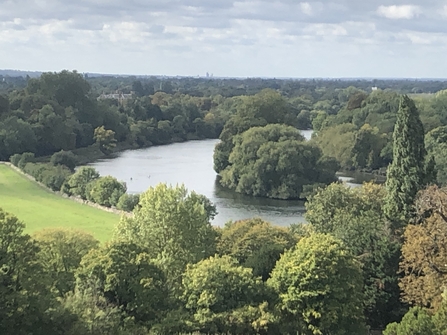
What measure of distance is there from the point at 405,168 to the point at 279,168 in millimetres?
33339

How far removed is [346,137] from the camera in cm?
7562

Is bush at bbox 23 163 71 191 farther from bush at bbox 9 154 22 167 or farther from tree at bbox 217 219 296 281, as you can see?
tree at bbox 217 219 296 281

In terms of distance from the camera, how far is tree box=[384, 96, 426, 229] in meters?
26.7

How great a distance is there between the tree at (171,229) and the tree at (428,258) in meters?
7.56

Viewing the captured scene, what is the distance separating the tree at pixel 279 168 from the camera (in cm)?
5981

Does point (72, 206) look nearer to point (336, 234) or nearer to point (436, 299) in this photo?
point (336, 234)

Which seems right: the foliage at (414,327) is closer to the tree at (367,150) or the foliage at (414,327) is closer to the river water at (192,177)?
the river water at (192,177)

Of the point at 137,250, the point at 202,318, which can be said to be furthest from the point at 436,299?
the point at 137,250

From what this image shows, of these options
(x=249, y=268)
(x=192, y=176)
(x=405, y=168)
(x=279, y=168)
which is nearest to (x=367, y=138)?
(x=279, y=168)

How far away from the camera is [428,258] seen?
868 inches

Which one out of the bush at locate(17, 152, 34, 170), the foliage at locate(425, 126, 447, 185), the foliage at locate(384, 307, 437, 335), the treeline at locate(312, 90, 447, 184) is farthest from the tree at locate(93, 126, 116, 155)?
the foliage at locate(384, 307, 437, 335)

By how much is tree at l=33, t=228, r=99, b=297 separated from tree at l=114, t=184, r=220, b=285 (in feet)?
5.20

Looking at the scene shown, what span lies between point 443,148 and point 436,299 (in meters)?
43.9

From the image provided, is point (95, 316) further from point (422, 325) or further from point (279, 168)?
point (279, 168)
